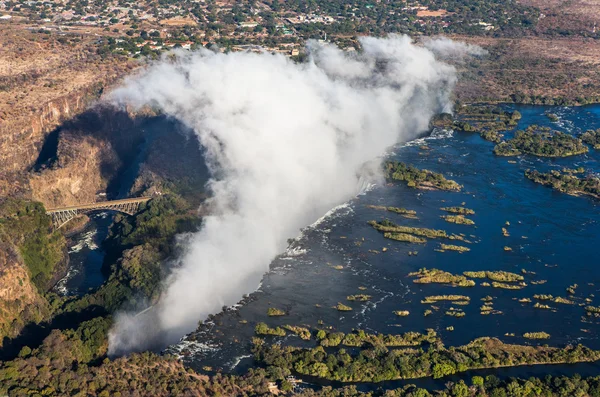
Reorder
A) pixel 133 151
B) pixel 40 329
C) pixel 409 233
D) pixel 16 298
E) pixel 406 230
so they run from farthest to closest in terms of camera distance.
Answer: pixel 133 151 → pixel 406 230 → pixel 409 233 → pixel 16 298 → pixel 40 329

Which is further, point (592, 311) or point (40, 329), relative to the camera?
point (592, 311)

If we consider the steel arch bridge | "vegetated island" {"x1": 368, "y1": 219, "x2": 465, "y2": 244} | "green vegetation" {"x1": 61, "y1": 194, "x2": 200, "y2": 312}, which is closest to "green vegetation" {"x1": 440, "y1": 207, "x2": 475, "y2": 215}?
"vegetated island" {"x1": 368, "y1": 219, "x2": 465, "y2": 244}

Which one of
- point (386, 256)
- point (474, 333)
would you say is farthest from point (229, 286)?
point (474, 333)

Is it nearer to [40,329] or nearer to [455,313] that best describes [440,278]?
[455,313]

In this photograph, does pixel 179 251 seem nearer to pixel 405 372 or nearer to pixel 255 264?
pixel 255 264

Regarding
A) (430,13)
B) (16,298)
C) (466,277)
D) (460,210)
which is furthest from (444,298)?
(430,13)

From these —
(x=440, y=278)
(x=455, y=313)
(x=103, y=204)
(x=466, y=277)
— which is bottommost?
(x=455, y=313)

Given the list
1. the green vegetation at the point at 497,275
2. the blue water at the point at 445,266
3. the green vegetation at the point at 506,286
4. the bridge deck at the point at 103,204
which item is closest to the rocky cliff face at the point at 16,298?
the blue water at the point at 445,266

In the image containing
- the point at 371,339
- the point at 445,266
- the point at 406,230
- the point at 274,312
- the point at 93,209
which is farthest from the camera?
the point at 93,209
